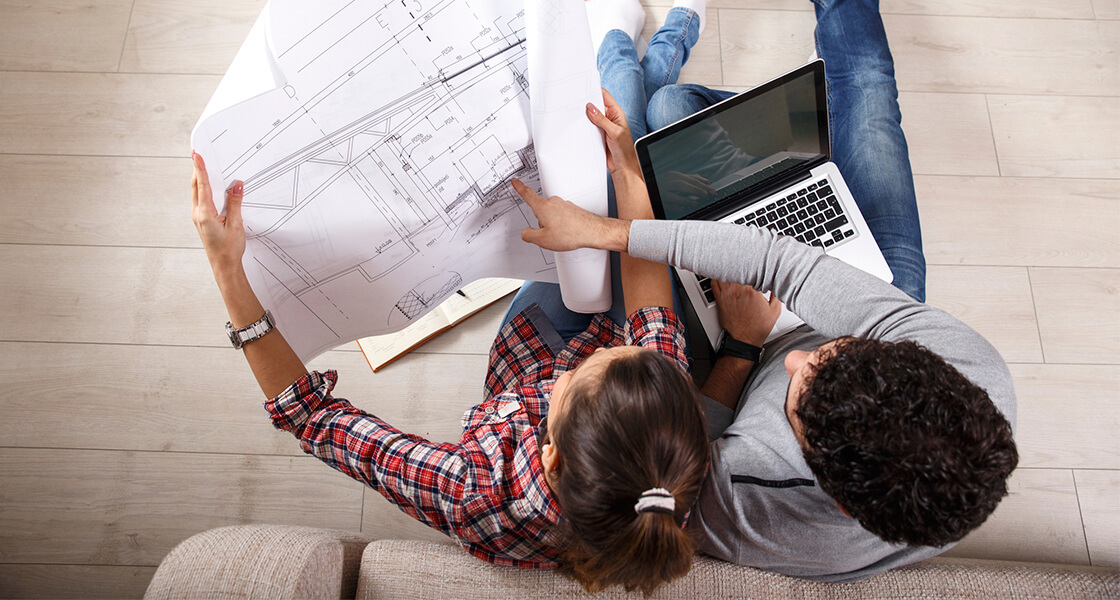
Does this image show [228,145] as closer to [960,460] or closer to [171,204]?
[960,460]

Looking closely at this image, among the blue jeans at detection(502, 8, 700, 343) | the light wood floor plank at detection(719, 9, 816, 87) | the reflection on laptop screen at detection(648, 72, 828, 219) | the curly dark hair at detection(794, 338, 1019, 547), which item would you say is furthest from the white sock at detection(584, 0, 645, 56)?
the curly dark hair at detection(794, 338, 1019, 547)

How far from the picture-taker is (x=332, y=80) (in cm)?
66

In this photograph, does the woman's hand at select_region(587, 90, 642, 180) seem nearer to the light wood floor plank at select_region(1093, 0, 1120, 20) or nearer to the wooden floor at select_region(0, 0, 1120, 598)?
the wooden floor at select_region(0, 0, 1120, 598)

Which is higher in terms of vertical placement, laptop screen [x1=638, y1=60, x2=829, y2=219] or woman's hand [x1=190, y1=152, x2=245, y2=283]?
woman's hand [x1=190, y1=152, x2=245, y2=283]

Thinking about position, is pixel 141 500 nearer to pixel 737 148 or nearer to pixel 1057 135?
pixel 737 148

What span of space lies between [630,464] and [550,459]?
12cm

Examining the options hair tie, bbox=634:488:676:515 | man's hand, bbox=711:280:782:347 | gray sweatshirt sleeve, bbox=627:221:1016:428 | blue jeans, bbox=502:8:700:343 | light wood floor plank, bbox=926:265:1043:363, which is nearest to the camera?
hair tie, bbox=634:488:676:515

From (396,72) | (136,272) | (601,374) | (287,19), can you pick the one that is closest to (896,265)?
(601,374)

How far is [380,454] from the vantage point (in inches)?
29.3

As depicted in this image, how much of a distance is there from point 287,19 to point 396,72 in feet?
0.40

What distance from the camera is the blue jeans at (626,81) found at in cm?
105

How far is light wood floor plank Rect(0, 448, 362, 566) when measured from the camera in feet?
3.96

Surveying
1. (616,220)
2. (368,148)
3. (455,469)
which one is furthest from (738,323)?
(368,148)

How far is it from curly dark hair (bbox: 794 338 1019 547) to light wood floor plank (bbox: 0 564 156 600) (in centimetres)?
128
